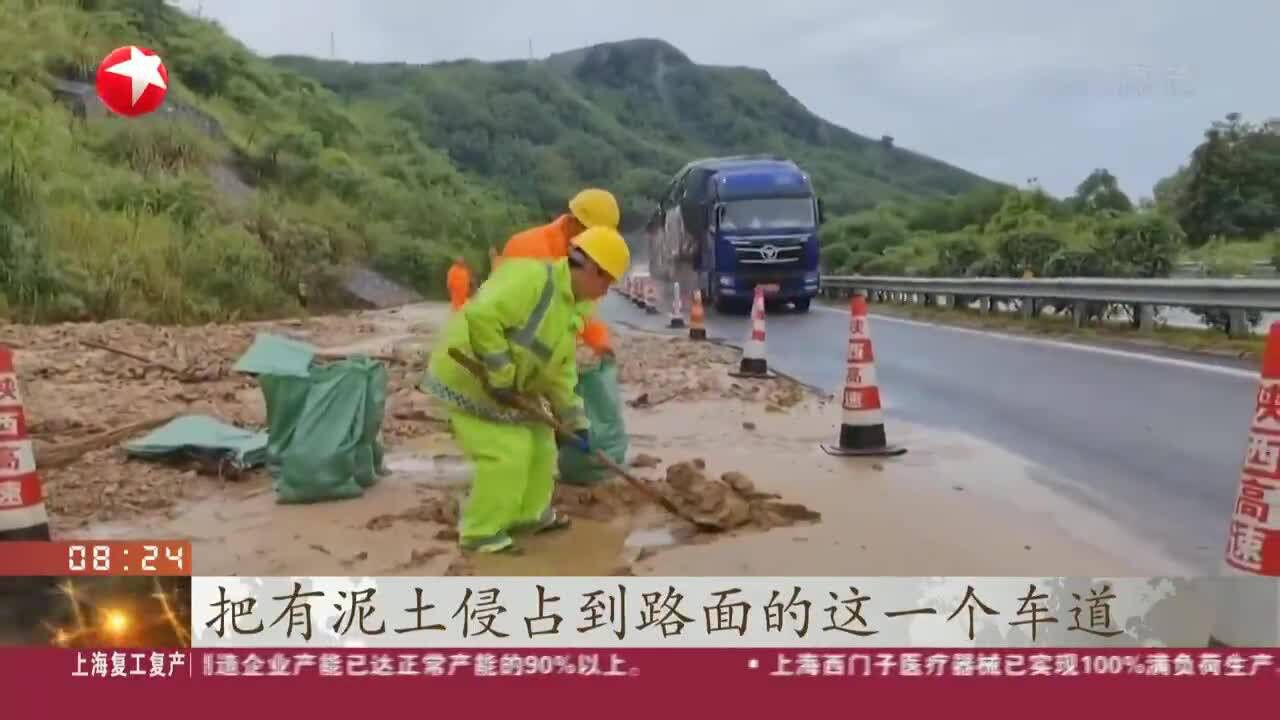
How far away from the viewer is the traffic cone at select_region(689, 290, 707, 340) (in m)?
7.44

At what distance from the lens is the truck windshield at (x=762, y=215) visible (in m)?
6.57

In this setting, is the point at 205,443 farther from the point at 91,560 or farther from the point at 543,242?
the point at 91,560

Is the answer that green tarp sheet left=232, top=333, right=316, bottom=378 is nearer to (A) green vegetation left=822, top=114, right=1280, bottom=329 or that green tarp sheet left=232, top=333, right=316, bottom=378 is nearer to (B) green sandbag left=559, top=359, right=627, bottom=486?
(B) green sandbag left=559, top=359, right=627, bottom=486

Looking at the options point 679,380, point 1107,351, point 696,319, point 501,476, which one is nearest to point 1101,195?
point 501,476

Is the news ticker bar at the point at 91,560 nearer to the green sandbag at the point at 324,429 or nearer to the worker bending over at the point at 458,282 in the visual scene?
the green sandbag at the point at 324,429

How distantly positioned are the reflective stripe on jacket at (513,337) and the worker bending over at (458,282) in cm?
5

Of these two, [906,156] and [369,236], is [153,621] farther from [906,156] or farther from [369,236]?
[906,156]

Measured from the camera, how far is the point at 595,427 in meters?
3.81

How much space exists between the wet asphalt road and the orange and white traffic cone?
5.9 inches

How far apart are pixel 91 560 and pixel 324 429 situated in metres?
1.23

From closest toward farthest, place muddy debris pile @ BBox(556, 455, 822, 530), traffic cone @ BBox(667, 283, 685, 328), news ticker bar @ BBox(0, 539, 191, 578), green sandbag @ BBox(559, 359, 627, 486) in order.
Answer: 1. news ticker bar @ BBox(0, 539, 191, 578)
2. muddy debris pile @ BBox(556, 455, 822, 530)
3. green sandbag @ BBox(559, 359, 627, 486)
4. traffic cone @ BBox(667, 283, 685, 328)
